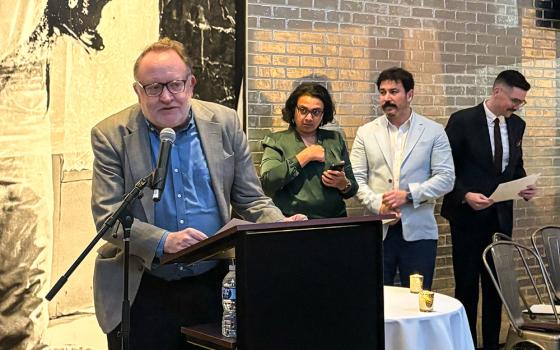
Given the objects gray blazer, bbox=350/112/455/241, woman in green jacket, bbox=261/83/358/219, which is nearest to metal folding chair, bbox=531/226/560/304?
gray blazer, bbox=350/112/455/241

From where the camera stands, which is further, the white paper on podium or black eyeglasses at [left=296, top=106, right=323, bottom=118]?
the white paper on podium

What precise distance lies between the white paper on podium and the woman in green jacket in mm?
1092

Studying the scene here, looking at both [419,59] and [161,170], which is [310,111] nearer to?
[419,59]

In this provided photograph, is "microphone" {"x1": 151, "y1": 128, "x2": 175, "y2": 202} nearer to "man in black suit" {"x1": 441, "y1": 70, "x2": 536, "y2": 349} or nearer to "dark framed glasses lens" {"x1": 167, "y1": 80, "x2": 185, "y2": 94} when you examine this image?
"dark framed glasses lens" {"x1": 167, "y1": 80, "x2": 185, "y2": 94}

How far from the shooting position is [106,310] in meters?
2.62

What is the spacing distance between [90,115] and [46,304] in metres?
1.11

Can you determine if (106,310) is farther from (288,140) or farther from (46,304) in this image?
(288,140)

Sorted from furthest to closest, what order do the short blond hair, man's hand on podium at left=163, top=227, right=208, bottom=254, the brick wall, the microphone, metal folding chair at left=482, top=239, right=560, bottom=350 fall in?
the brick wall
metal folding chair at left=482, top=239, right=560, bottom=350
the short blond hair
man's hand on podium at left=163, top=227, right=208, bottom=254
the microphone

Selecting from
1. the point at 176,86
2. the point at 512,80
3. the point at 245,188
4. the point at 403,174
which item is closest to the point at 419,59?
the point at 512,80

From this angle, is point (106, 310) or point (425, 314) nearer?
point (106, 310)

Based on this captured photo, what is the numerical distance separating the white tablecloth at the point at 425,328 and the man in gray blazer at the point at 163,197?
75 centimetres

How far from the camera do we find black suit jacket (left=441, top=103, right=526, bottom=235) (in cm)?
532

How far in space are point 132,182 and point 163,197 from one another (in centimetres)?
12

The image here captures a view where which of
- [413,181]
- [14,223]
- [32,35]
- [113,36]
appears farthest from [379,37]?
[14,223]
